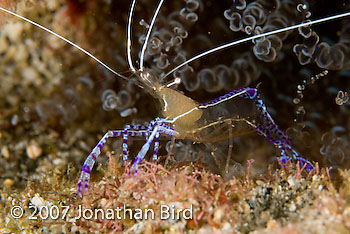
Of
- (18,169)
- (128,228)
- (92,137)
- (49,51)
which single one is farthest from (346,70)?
(18,169)

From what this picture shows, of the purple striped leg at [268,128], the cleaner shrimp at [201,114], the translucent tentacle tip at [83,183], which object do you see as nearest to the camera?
the translucent tentacle tip at [83,183]

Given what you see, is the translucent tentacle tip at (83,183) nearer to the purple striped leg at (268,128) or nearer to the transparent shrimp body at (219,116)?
the transparent shrimp body at (219,116)

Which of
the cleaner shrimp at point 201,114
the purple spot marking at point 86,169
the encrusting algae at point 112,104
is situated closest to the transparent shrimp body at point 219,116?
the cleaner shrimp at point 201,114

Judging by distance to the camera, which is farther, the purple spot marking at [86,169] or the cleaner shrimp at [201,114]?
the cleaner shrimp at [201,114]

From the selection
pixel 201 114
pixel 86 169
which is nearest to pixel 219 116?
pixel 201 114

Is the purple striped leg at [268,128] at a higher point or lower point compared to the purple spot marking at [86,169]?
higher

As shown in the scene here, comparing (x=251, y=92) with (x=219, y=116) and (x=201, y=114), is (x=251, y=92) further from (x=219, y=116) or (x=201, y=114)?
(x=201, y=114)

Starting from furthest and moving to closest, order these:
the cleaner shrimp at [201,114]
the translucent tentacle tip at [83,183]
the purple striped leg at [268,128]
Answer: the purple striped leg at [268,128] → the cleaner shrimp at [201,114] → the translucent tentacle tip at [83,183]

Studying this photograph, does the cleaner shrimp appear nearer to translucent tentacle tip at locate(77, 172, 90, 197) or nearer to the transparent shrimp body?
the transparent shrimp body

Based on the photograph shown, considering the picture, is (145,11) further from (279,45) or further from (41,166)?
(41,166)
